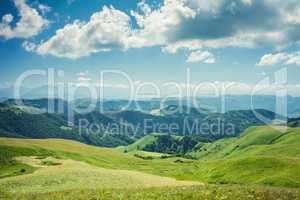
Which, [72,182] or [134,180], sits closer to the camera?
[72,182]

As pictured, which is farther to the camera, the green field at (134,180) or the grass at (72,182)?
the grass at (72,182)

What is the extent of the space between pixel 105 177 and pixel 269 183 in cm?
3365

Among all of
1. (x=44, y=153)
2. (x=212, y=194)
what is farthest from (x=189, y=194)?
(x=44, y=153)

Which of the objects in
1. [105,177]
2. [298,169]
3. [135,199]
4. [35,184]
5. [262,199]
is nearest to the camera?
[262,199]

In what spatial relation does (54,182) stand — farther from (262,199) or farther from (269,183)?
(269,183)

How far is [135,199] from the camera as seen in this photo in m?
28.6

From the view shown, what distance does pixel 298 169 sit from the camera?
7675cm

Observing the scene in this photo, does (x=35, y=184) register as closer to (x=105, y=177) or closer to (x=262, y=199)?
(x=105, y=177)

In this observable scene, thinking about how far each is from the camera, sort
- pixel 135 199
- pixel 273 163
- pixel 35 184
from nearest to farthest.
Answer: pixel 135 199, pixel 35 184, pixel 273 163

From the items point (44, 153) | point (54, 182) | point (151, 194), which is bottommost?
point (44, 153)

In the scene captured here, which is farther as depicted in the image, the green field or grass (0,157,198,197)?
grass (0,157,198,197)

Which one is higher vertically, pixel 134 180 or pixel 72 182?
pixel 72 182

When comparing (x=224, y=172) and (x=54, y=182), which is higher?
(x=54, y=182)

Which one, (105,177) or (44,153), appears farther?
(44,153)
